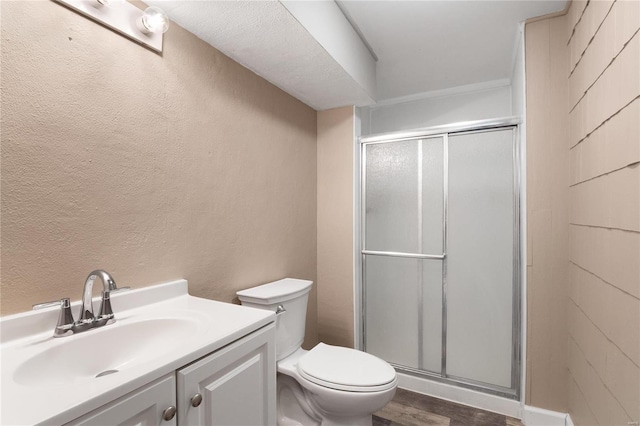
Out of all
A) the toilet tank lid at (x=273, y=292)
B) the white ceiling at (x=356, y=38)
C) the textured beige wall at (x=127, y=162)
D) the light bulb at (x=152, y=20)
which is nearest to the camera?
the textured beige wall at (x=127, y=162)

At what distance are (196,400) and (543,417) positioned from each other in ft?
6.51

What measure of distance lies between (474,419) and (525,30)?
94.2 inches

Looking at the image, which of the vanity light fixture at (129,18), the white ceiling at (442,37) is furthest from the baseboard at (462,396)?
the vanity light fixture at (129,18)

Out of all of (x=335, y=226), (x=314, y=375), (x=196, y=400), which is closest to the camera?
(x=196, y=400)

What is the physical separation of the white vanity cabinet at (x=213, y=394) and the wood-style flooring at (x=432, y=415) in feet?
3.57

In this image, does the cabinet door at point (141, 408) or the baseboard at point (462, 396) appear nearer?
the cabinet door at point (141, 408)

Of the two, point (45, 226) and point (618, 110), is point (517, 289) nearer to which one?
point (618, 110)

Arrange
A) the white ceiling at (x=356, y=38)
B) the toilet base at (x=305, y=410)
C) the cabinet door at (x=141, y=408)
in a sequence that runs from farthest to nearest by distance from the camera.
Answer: the toilet base at (x=305, y=410)
the white ceiling at (x=356, y=38)
the cabinet door at (x=141, y=408)

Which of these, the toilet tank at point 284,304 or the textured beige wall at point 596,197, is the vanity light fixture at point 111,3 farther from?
the textured beige wall at point 596,197

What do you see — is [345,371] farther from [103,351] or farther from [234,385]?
[103,351]

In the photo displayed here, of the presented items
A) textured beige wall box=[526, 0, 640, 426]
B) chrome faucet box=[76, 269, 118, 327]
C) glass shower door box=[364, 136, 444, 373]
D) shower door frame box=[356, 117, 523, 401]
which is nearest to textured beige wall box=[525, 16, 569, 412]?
textured beige wall box=[526, 0, 640, 426]

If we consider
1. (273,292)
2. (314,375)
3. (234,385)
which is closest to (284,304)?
(273,292)

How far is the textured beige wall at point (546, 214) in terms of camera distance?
1704mm

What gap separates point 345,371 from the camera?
152 cm
